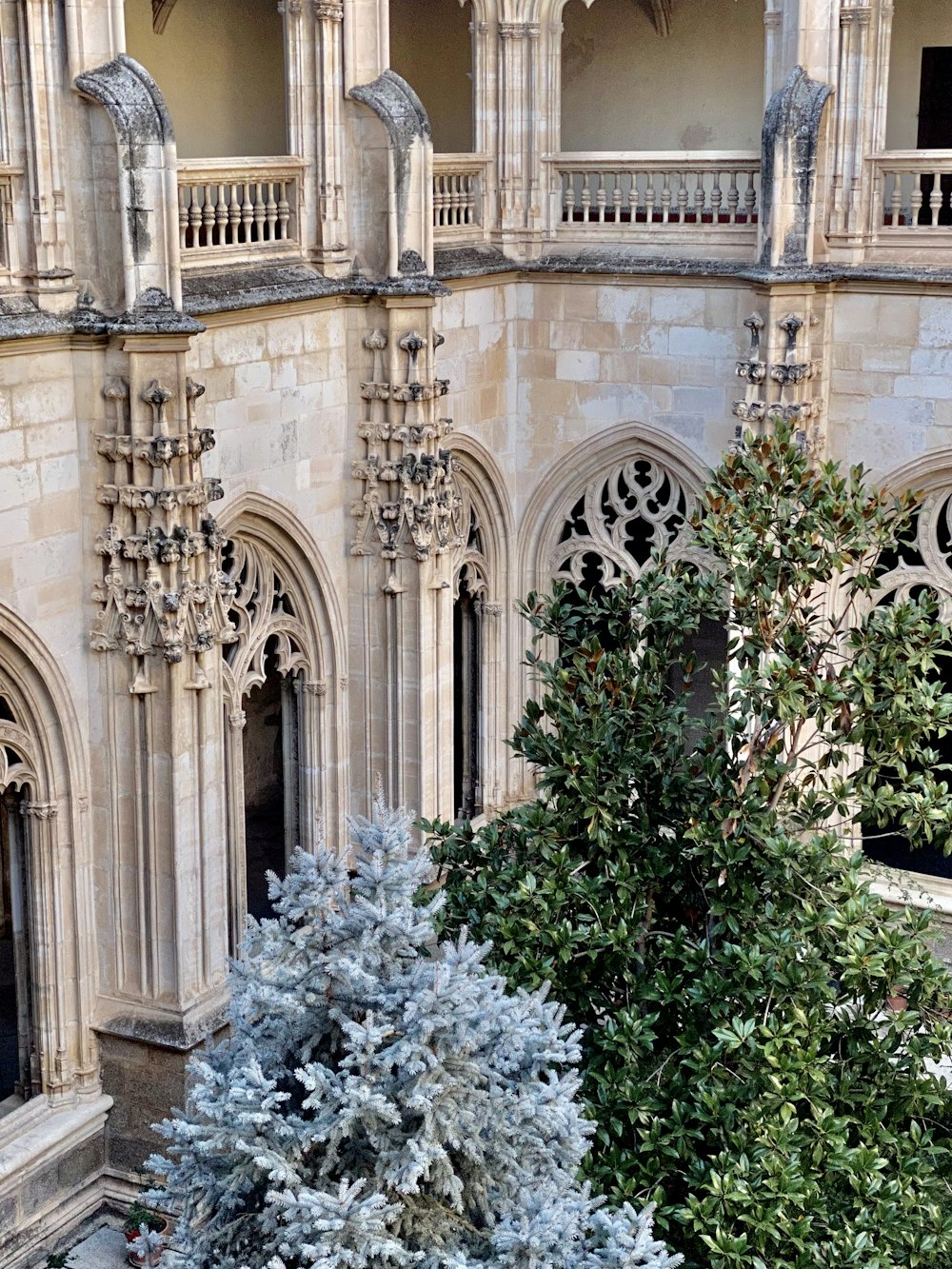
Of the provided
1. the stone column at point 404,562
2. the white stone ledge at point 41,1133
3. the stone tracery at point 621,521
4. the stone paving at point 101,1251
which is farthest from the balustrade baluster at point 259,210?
the stone paving at point 101,1251

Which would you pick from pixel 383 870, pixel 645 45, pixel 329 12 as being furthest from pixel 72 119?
pixel 645 45

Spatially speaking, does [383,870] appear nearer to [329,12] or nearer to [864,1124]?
[864,1124]

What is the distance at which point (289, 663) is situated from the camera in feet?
46.6

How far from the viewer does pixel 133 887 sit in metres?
A: 11.8

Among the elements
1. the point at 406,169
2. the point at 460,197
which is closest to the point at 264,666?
the point at 406,169

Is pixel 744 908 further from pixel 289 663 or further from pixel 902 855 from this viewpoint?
pixel 902 855

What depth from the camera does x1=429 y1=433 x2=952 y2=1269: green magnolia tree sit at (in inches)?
305

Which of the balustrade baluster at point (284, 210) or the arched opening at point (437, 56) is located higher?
the arched opening at point (437, 56)

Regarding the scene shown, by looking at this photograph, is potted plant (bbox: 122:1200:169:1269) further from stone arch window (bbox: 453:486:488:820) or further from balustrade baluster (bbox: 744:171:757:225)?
balustrade baluster (bbox: 744:171:757:225)

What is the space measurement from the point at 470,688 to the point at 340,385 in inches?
170

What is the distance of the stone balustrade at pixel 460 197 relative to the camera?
51.1ft

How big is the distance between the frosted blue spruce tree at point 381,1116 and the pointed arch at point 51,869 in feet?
15.5

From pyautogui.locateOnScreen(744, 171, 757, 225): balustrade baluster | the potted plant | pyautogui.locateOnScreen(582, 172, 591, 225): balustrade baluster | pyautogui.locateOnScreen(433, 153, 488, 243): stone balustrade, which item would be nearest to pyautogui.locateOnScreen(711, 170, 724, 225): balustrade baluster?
pyautogui.locateOnScreen(744, 171, 757, 225): balustrade baluster

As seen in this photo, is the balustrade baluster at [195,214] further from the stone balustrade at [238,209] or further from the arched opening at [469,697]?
the arched opening at [469,697]
